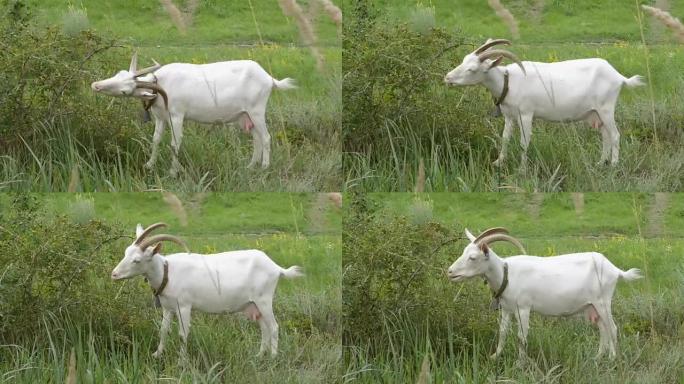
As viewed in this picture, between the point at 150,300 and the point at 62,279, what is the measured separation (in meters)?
0.72

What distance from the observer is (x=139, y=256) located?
1038cm

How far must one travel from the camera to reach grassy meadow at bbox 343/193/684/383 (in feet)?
34.4

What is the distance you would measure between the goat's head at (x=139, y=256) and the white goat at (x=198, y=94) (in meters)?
0.64

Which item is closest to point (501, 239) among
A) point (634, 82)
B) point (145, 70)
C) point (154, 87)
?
point (634, 82)

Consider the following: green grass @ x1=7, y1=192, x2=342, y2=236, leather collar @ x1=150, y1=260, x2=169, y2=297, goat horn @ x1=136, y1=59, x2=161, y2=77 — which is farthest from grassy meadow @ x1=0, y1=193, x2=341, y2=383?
goat horn @ x1=136, y1=59, x2=161, y2=77

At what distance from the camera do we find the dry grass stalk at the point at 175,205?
35.0 feet

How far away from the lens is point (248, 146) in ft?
36.0

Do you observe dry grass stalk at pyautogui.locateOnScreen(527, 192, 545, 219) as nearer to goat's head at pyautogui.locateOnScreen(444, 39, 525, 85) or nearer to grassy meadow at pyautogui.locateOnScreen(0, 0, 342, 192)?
goat's head at pyautogui.locateOnScreen(444, 39, 525, 85)

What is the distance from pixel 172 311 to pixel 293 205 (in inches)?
54.7

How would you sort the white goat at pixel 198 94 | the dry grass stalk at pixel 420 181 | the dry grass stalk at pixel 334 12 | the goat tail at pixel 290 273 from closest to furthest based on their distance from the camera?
the dry grass stalk at pixel 420 181
the white goat at pixel 198 94
the goat tail at pixel 290 273
the dry grass stalk at pixel 334 12

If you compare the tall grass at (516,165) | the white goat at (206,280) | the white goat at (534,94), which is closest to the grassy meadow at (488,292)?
the tall grass at (516,165)

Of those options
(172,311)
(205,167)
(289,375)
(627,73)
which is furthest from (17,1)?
(627,73)

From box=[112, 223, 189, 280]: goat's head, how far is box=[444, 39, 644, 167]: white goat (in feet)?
8.61

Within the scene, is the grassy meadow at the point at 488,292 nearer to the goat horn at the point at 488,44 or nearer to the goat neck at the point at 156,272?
A: the goat horn at the point at 488,44
